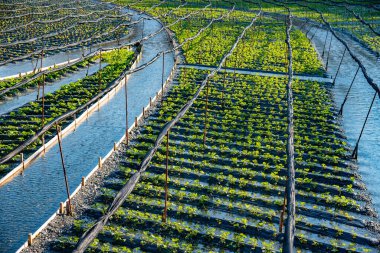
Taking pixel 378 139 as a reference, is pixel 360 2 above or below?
above

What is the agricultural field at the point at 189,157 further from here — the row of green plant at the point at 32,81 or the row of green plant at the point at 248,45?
the row of green plant at the point at 248,45

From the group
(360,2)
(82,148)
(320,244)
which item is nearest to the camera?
(320,244)

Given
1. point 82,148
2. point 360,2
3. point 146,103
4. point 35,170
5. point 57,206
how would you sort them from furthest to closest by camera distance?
1. point 360,2
2. point 146,103
3. point 82,148
4. point 35,170
5. point 57,206

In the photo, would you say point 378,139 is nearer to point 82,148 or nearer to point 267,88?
point 267,88

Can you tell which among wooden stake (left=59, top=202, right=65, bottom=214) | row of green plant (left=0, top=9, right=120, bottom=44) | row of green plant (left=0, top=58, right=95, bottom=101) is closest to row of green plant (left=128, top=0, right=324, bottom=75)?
row of green plant (left=0, top=58, right=95, bottom=101)

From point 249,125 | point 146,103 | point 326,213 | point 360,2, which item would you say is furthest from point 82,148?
point 360,2

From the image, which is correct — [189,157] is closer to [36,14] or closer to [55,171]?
[55,171]
